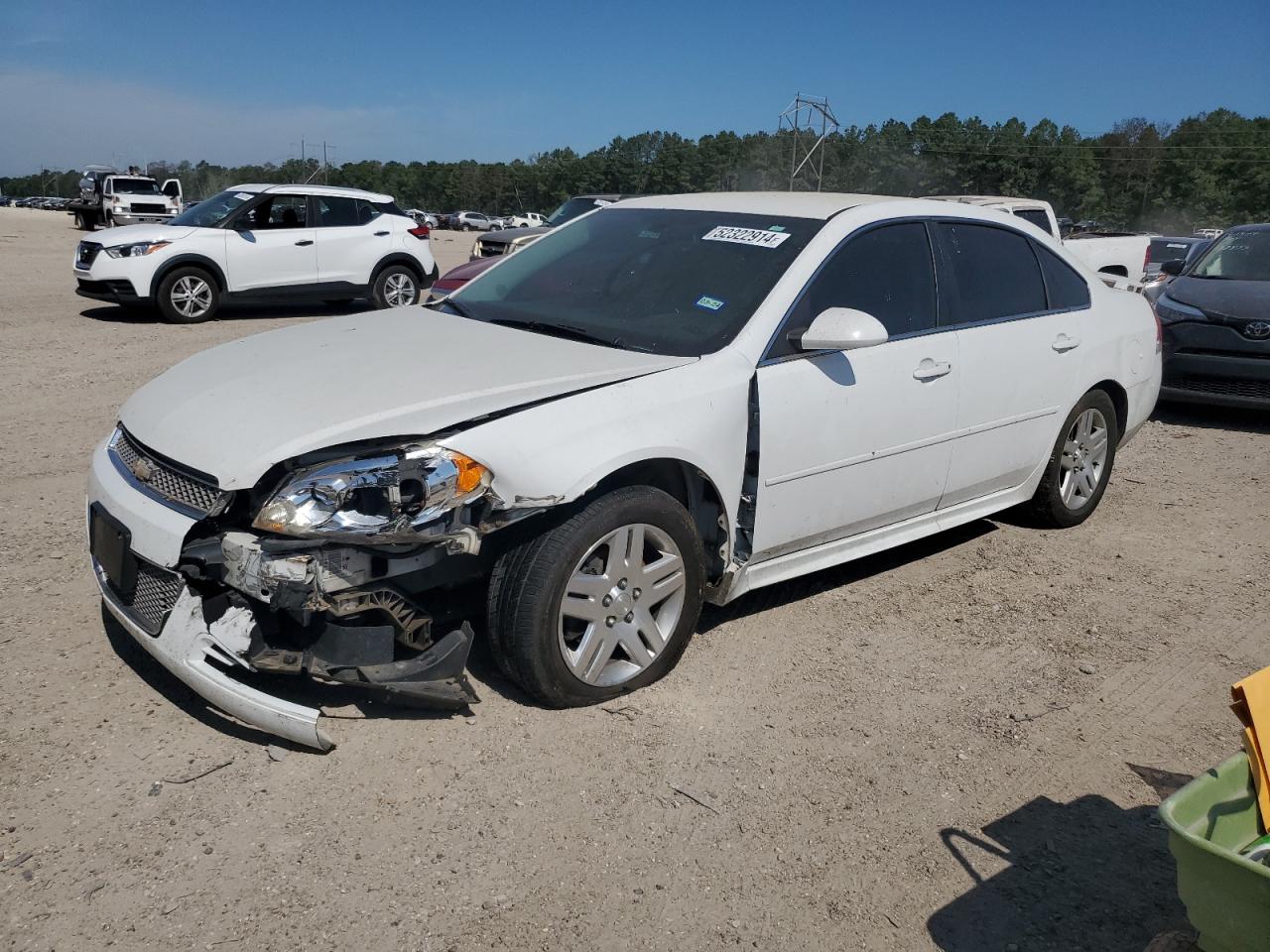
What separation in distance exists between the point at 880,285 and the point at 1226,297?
5.90 meters

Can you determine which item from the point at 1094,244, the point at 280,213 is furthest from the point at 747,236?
the point at 1094,244

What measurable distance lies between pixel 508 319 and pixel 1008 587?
2.61m

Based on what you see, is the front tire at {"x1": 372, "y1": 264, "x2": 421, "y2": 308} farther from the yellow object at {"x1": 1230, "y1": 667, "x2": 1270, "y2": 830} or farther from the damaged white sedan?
the yellow object at {"x1": 1230, "y1": 667, "x2": 1270, "y2": 830}

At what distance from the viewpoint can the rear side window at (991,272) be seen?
468 cm

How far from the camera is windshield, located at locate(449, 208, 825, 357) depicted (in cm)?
395

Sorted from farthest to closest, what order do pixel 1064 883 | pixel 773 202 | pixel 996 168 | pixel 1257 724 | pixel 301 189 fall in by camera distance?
pixel 996 168, pixel 301 189, pixel 773 202, pixel 1064 883, pixel 1257 724

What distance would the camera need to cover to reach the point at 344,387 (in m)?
3.46

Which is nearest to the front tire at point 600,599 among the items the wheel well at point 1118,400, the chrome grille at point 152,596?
the chrome grille at point 152,596

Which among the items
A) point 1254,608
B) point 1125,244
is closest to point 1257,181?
point 1125,244

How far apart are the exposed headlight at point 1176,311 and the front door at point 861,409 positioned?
5.22 m

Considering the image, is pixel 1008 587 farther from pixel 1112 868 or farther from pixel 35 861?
pixel 35 861

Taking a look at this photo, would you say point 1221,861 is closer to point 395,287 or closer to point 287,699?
point 287,699

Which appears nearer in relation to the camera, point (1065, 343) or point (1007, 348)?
point (1007, 348)

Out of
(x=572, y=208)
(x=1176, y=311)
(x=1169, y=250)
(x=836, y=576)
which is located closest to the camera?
(x=836, y=576)
